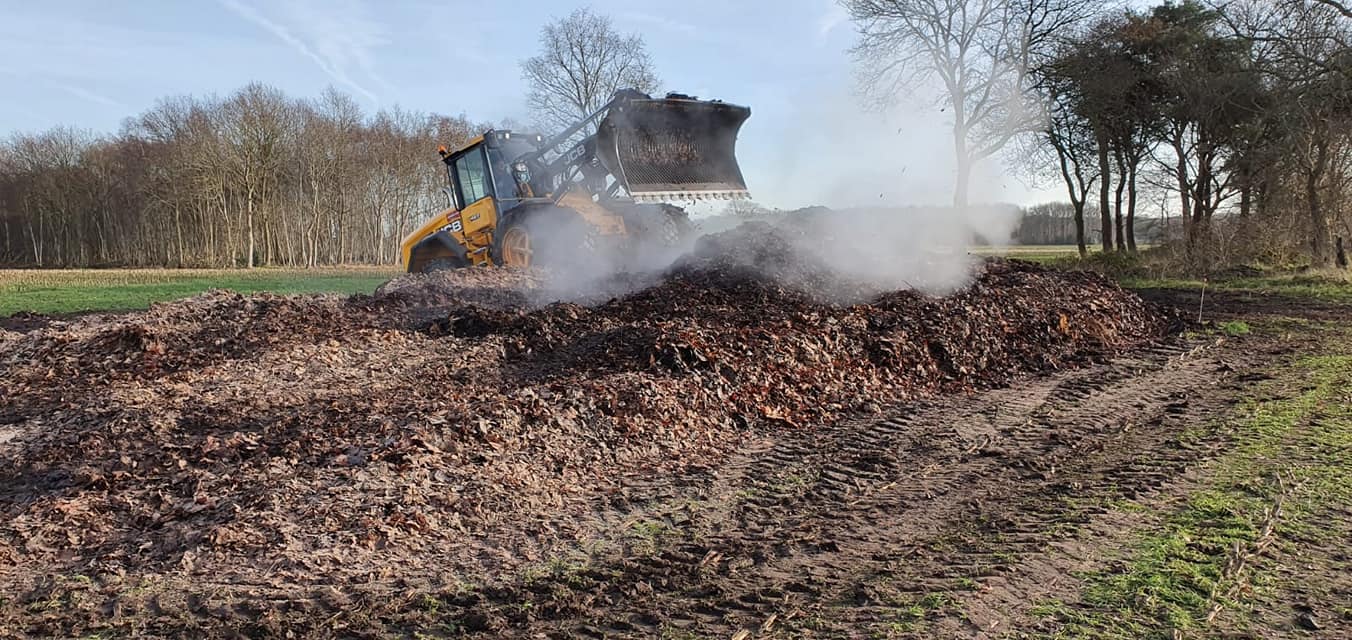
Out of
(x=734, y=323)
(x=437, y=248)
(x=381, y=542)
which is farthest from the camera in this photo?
(x=437, y=248)

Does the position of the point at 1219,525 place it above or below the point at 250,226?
below

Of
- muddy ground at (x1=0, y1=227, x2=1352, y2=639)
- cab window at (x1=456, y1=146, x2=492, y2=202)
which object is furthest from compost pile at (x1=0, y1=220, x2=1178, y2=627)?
cab window at (x1=456, y1=146, x2=492, y2=202)

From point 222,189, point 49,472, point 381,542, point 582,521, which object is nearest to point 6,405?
point 49,472

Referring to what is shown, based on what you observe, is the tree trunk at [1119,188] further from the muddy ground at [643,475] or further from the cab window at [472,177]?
the cab window at [472,177]

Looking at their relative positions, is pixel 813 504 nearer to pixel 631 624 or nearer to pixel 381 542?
pixel 631 624

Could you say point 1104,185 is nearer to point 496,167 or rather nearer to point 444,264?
point 496,167

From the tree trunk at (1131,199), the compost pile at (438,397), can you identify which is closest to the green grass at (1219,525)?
the compost pile at (438,397)

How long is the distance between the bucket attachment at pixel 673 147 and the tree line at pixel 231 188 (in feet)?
125

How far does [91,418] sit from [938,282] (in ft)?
30.7

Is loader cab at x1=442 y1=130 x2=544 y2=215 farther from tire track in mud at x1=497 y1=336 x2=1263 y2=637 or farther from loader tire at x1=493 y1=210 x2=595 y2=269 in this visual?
tire track in mud at x1=497 y1=336 x2=1263 y2=637

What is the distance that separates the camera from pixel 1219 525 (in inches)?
164

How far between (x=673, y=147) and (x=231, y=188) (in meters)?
40.9

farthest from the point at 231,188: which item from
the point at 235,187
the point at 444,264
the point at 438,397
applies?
the point at 438,397

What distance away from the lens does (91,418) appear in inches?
255
